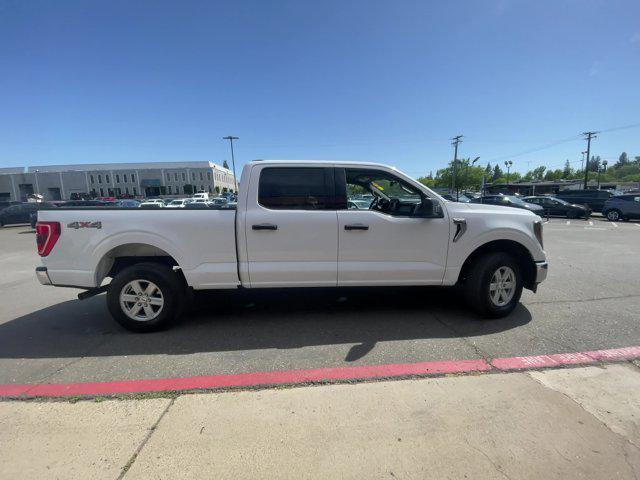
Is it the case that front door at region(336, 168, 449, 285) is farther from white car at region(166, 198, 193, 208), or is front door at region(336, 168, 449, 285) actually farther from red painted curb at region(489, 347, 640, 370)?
white car at region(166, 198, 193, 208)

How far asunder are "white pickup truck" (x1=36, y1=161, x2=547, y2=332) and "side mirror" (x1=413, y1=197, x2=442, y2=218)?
12mm

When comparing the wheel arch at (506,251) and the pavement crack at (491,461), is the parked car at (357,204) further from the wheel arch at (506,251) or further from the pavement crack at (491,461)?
the pavement crack at (491,461)

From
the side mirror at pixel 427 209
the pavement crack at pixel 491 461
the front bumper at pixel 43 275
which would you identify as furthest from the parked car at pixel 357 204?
the front bumper at pixel 43 275

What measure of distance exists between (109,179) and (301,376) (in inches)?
4253

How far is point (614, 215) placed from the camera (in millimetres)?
19797

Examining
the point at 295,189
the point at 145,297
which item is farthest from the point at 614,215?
the point at 145,297

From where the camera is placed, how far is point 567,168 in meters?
126

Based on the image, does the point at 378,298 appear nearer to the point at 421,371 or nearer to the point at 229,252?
the point at 421,371

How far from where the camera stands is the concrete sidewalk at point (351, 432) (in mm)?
2010

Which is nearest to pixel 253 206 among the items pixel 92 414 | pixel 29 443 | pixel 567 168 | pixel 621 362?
pixel 92 414

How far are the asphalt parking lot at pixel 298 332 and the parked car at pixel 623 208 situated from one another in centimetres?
1816

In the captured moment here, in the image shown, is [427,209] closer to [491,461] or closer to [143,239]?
[491,461]

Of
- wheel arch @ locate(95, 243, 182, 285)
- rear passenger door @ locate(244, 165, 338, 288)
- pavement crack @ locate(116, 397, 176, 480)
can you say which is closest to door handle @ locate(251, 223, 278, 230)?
rear passenger door @ locate(244, 165, 338, 288)

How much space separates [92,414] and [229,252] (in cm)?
184
